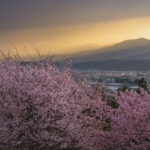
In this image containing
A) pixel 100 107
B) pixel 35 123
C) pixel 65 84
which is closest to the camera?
pixel 35 123

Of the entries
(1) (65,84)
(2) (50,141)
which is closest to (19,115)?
(2) (50,141)

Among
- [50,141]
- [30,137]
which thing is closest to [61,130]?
[50,141]

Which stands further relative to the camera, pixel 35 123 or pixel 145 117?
pixel 145 117

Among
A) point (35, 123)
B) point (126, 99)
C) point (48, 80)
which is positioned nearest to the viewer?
point (35, 123)

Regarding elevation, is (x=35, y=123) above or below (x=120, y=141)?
above

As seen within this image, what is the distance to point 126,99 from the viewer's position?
17062 millimetres

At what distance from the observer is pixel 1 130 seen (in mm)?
12281

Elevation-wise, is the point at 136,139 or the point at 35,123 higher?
the point at 35,123

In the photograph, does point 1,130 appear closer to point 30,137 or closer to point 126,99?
point 30,137

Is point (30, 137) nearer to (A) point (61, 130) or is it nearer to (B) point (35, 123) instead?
(B) point (35, 123)

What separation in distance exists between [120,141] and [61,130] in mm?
4708

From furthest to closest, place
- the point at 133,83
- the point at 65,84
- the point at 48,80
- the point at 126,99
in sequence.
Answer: the point at 133,83, the point at 126,99, the point at 65,84, the point at 48,80

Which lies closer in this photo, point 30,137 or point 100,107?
point 30,137

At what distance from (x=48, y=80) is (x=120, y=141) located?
20.1 feet
